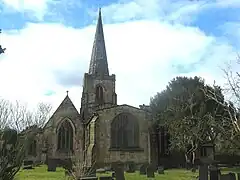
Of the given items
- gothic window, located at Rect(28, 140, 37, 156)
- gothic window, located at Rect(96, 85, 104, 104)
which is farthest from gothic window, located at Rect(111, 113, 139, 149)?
gothic window, located at Rect(96, 85, 104, 104)

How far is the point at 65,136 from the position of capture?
4650cm

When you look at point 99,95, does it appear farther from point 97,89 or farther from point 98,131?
point 98,131

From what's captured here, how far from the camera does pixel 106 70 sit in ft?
184

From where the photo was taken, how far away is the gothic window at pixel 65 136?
45.8 meters

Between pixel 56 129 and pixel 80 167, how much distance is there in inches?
1084

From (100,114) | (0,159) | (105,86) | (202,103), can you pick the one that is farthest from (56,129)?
(0,159)

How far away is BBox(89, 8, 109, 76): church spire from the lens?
55.9m

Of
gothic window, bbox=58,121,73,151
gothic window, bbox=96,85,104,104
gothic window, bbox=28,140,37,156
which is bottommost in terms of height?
gothic window, bbox=28,140,37,156

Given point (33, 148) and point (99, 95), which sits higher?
point (99, 95)

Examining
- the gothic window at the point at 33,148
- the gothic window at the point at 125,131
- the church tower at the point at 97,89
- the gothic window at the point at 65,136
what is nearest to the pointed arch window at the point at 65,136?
the gothic window at the point at 65,136

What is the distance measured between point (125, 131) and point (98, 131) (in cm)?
334

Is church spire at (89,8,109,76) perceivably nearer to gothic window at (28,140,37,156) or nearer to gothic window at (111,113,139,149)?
gothic window at (111,113,139,149)

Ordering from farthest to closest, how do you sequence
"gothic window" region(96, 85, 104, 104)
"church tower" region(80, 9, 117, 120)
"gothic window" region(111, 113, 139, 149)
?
"gothic window" region(96, 85, 104, 104)
"church tower" region(80, 9, 117, 120)
"gothic window" region(111, 113, 139, 149)

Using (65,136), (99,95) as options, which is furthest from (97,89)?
(65,136)
